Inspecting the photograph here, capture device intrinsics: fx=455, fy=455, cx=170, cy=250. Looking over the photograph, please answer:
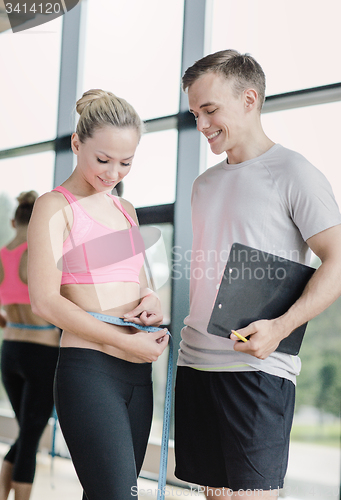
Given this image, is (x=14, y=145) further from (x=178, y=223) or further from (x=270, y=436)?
(x=270, y=436)

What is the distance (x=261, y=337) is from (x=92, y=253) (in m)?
0.46

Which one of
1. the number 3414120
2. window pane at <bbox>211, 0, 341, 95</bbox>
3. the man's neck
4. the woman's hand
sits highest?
the number 3414120

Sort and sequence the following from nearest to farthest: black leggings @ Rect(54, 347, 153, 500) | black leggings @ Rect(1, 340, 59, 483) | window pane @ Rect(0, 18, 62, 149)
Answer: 1. black leggings @ Rect(54, 347, 153, 500)
2. black leggings @ Rect(1, 340, 59, 483)
3. window pane @ Rect(0, 18, 62, 149)

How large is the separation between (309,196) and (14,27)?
4266 mm

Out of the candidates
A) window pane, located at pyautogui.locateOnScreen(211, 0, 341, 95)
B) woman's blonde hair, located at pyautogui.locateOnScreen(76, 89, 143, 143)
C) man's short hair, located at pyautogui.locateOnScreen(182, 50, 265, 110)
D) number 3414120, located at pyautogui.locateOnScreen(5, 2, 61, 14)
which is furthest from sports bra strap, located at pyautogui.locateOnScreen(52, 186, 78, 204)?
number 3414120, located at pyautogui.locateOnScreen(5, 2, 61, 14)

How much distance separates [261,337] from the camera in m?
1.09

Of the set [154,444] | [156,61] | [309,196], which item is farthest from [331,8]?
[154,444]

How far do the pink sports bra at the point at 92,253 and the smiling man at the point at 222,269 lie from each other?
0.24m

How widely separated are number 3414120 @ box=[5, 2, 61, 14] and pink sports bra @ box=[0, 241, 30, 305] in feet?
8.65

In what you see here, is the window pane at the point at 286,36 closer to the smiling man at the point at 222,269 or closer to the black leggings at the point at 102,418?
the smiling man at the point at 222,269

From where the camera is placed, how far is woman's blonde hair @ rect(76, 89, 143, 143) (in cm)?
115

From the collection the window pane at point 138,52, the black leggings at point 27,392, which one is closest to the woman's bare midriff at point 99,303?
the black leggings at point 27,392

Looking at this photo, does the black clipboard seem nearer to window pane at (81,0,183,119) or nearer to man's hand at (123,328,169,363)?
man's hand at (123,328,169,363)

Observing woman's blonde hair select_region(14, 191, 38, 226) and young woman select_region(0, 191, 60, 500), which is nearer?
young woman select_region(0, 191, 60, 500)
